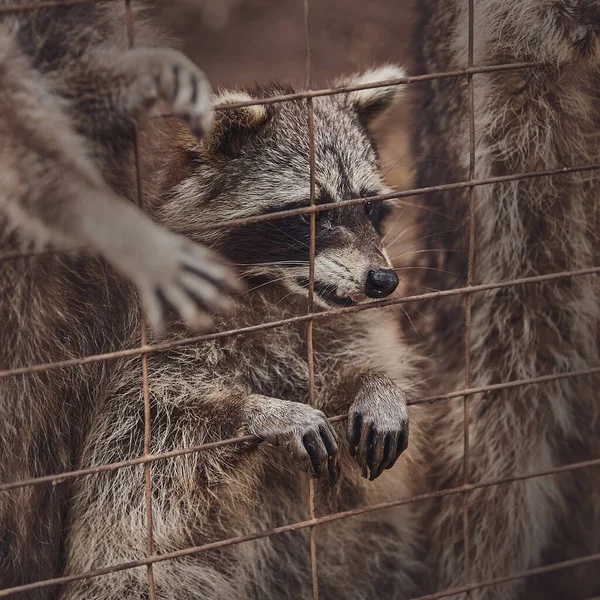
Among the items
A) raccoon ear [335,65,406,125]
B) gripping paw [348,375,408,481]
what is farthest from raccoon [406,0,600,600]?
gripping paw [348,375,408,481]

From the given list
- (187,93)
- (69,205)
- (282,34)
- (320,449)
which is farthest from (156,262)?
(282,34)

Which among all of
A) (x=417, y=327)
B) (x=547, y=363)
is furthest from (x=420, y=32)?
(x=547, y=363)

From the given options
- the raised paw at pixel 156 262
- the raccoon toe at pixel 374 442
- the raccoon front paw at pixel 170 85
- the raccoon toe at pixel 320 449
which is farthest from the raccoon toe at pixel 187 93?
the raccoon toe at pixel 374 442

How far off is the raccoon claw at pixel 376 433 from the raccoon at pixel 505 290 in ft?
1.90

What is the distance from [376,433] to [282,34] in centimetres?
418

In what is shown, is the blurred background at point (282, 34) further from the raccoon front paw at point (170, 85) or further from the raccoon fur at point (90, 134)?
the raccoon front paw at point (170, 85)

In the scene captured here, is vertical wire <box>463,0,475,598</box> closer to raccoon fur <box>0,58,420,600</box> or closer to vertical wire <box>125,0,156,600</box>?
raccoon fur <box>0,58,420,600</box>

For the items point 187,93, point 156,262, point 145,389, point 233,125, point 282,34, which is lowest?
point 145,389

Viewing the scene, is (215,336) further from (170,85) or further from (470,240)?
(470,240)

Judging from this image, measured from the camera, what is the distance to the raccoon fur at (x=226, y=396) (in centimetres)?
227

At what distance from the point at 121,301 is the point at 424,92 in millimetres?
1281

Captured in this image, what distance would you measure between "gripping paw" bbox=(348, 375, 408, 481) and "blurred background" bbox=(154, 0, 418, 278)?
337 cm

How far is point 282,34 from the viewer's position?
19.5 feet

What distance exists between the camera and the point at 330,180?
2551 mm
